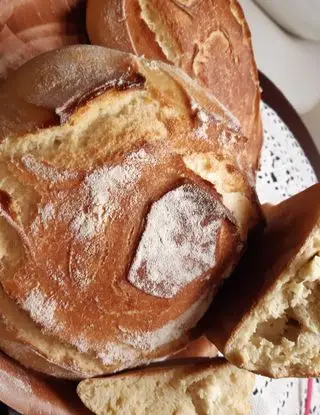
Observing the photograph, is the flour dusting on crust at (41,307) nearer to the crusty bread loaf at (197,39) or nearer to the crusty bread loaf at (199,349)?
the crusty bread loaf at (199,349)

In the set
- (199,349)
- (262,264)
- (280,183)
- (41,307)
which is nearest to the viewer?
(41,307)

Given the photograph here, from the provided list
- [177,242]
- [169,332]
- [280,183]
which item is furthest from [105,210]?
[280,183]

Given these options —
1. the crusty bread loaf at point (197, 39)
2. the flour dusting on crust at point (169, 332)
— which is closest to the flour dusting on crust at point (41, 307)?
the flour dusting on crust at point (169, 332)

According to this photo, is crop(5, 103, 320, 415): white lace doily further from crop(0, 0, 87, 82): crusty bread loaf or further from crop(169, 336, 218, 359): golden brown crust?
crop(0, 0, 87, 82): crusty bread loaf

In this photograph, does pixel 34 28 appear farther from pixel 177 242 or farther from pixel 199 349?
pixel 199 349

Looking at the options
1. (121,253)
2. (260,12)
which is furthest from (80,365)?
(260,12)

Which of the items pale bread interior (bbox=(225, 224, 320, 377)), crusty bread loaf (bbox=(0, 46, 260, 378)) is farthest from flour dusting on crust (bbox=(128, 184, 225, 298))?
pale bread interior (bbox=(225, 224, 320, 377))

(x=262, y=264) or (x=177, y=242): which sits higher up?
(x=177, y=242)
